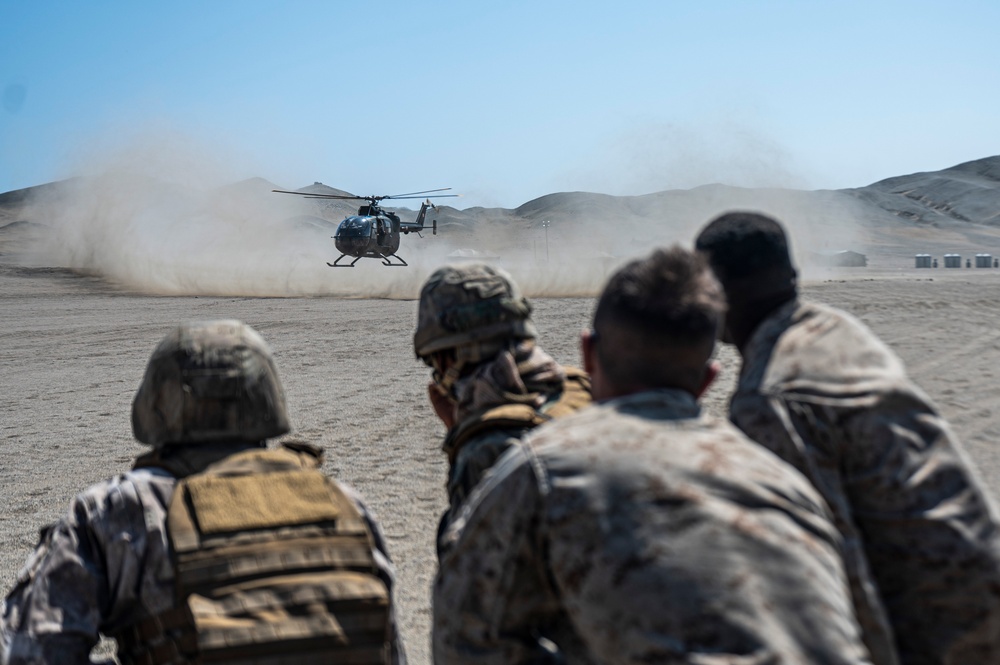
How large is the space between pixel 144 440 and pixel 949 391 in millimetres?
10510

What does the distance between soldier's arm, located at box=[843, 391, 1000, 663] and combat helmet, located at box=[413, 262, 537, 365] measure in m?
1.44

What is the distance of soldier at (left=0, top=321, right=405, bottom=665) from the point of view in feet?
8.16

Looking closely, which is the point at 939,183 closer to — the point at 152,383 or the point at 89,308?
the point at 89,308

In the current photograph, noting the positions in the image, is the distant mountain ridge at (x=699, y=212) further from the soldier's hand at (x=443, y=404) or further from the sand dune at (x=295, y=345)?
the soldier's hand at (x=443, y=404)

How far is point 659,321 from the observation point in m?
1.97

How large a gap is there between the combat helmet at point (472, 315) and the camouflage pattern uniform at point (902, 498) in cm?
135

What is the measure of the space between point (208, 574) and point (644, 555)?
119cm

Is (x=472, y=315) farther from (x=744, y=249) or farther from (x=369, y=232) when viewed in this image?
(x=369, y=232)

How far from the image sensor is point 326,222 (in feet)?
345

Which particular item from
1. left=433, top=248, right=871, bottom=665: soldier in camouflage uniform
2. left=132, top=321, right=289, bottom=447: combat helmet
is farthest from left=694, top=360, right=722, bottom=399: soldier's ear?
left=132, top=321, right=289, bottom=447: combat helmet

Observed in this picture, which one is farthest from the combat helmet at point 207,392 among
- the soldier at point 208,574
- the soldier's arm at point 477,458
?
the soldier's arm at point 477,458

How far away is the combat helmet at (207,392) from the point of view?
9.22 feet

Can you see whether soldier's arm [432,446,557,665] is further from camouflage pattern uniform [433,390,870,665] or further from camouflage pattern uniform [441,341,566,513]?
camouflage pattern uniform [441,341,566,513]

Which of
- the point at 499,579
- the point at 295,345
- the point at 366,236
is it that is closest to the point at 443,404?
the point at 499,579
